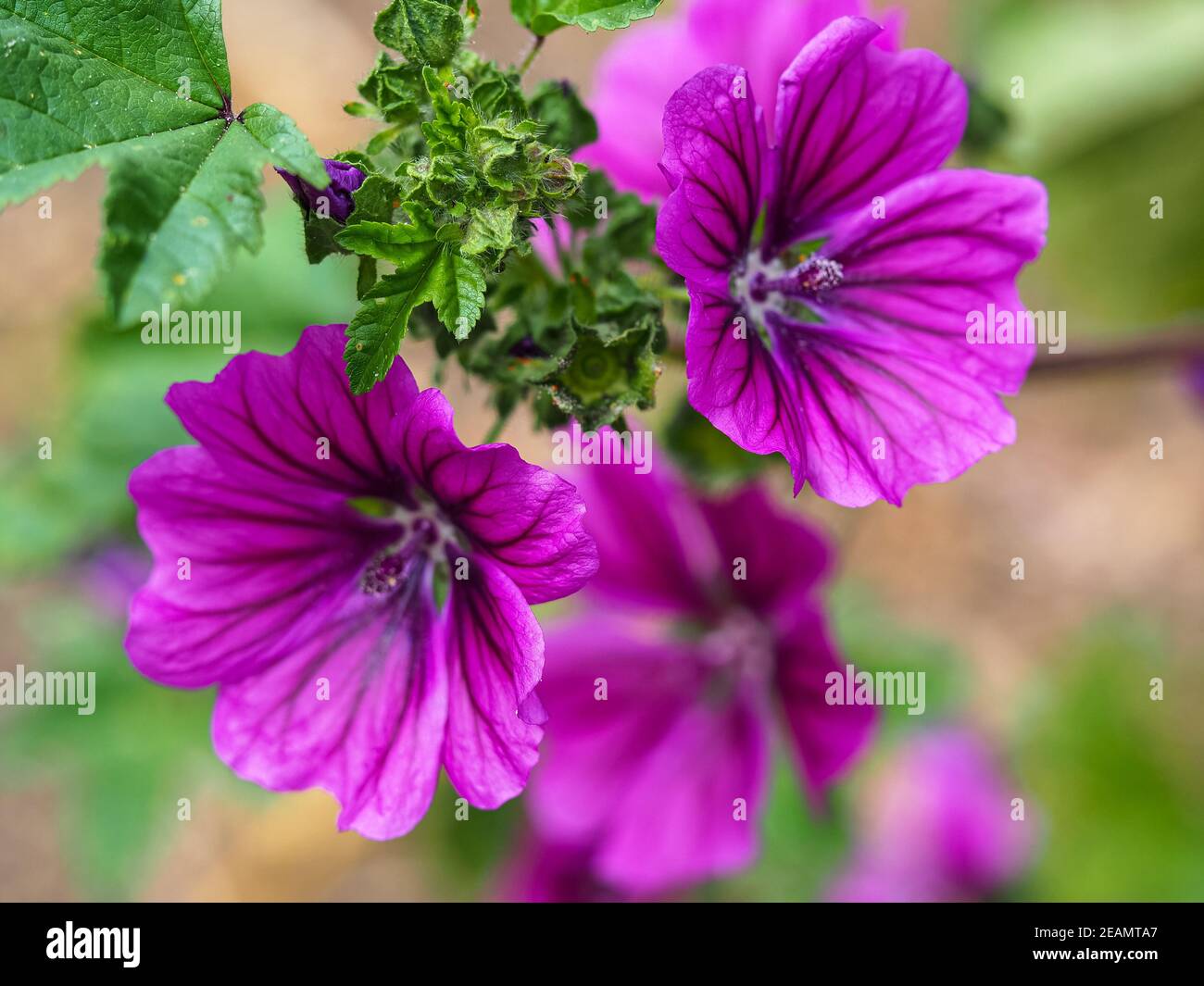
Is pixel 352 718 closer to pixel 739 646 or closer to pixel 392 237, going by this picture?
pixel 392 237

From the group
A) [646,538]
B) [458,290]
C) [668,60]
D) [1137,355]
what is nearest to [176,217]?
[458,290]

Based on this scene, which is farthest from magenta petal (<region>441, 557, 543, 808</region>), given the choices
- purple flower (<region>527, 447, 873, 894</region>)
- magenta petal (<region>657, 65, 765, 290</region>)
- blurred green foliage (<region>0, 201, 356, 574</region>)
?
blurred green foliage (<region>0, 201, 356, 574</region>)

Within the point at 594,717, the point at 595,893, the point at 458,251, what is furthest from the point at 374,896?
the point at 458,251

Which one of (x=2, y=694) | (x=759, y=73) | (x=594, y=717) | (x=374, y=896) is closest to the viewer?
(x=759, y=73)

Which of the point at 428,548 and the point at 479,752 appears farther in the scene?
the point at 428,548

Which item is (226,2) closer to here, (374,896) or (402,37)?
(374,896)
